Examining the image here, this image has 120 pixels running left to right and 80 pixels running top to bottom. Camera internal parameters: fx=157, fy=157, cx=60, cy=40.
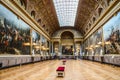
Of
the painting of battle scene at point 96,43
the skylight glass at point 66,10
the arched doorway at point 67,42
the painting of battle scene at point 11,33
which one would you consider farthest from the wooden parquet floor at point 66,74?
the arched doorway at point 67,42

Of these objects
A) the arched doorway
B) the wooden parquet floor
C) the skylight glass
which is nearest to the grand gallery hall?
the wooden parquet floor

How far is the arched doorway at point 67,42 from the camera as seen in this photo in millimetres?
42750

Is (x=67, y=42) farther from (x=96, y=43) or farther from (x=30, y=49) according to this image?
(x=30, y=49)

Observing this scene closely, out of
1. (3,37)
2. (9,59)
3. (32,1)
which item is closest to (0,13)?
(3,37)

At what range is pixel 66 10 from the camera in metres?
33.8

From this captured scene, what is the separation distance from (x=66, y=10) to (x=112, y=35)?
750 inches

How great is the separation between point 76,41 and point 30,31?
76.6 ft

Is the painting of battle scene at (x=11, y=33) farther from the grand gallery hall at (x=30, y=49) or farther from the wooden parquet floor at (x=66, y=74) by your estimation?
the wooden parquet floor at (x=66, y=74)

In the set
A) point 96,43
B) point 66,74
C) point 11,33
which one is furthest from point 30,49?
point 66,74

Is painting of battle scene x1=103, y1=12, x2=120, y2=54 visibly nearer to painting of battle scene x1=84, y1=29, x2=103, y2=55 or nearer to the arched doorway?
painting of battle scene x1=84, y1=29, x2=103, y2=55

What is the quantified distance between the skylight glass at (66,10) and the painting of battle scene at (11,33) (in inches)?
503

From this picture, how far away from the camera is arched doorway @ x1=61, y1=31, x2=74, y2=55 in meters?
42.8

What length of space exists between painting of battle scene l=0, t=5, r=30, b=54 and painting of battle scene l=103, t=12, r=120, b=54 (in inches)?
376

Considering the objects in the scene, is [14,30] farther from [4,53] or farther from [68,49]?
[68,49]
